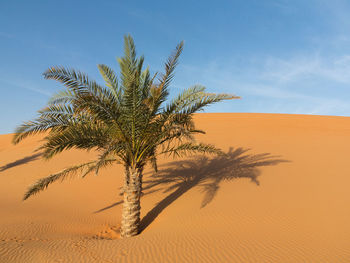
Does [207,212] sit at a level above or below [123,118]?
below

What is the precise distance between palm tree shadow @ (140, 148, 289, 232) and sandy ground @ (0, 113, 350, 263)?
55 millimetres

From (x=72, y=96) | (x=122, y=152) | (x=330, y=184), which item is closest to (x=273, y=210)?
(x=330, y=184)

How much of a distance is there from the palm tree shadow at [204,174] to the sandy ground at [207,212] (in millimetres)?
55

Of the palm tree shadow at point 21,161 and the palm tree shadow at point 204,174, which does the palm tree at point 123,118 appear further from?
the palm tree shadow at point 21,161

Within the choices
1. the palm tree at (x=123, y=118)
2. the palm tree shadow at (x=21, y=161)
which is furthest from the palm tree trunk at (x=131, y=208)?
the palm tree shadow at (x=21, y=161)

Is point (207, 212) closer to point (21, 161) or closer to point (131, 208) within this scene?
point (131, 208)

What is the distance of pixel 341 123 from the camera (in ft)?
76.4

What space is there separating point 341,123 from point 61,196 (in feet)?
86.2

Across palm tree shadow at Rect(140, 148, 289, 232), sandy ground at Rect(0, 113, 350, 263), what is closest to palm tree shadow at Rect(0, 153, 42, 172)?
sandy ground at Rect(0, 113, 350, 263)

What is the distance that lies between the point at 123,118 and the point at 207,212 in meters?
4.16

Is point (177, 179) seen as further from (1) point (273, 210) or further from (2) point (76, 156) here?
(2) point (76, 156)

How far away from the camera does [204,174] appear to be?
36.8ft

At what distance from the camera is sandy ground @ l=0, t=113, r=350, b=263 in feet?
16.9

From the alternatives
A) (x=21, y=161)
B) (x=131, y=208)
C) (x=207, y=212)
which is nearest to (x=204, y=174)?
(x=207, y=212)
